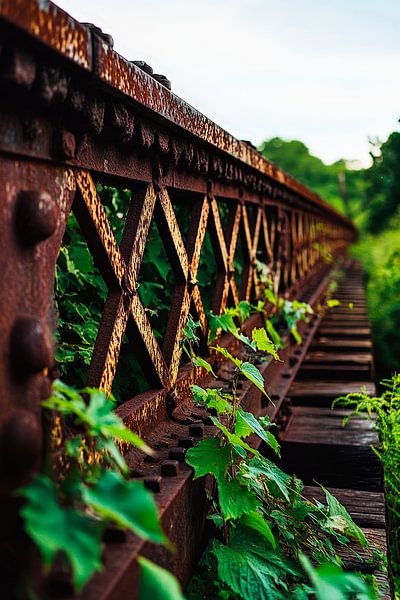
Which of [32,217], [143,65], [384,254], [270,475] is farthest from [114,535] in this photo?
[384,254]

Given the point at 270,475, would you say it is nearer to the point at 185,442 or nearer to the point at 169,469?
the point at 185,442

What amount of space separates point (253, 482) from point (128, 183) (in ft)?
3.37

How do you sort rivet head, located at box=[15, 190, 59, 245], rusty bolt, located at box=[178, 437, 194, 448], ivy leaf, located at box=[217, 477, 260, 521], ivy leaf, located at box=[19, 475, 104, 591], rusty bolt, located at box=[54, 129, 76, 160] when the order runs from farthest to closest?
rusty bolt, located at box=[178, 437, 194, 448] → ivy leaf, located at box=[217, 477, 260, 521] → rusty bolt, located at box=[54, 129, 76, 160] → rivet head, located at box=[15, 190, 59, 245] → ivy leaf, located at box=[19, 475, 104, 591]

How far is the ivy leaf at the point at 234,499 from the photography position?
179 cm

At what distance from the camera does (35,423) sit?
1.26m

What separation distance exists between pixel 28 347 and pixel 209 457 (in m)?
0.82

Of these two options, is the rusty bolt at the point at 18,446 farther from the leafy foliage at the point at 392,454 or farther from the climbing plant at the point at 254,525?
the leafy foliage at the point at 392,454

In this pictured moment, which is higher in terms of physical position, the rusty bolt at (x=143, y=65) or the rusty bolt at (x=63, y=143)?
the rusty bolt at (x=143, y=65)

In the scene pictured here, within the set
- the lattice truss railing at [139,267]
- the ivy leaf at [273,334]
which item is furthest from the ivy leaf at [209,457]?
the ivy leaf at [273,334]

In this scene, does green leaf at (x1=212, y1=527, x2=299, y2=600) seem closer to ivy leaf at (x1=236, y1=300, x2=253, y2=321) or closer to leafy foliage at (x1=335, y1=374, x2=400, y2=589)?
leafy foliage at (x1=335, y1=374, x2=400, y2=589)

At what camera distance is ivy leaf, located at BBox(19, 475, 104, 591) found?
0.95 meters

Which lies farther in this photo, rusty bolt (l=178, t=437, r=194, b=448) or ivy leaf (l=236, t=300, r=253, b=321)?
ivy leaf (l=236, t=300, r=253, b=321)

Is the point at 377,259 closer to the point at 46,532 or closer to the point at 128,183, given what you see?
the point at 128,183

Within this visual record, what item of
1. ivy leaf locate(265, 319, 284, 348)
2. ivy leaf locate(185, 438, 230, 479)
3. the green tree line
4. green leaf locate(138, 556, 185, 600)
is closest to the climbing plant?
ivy leaf locate(185, 438, 230, 479)
